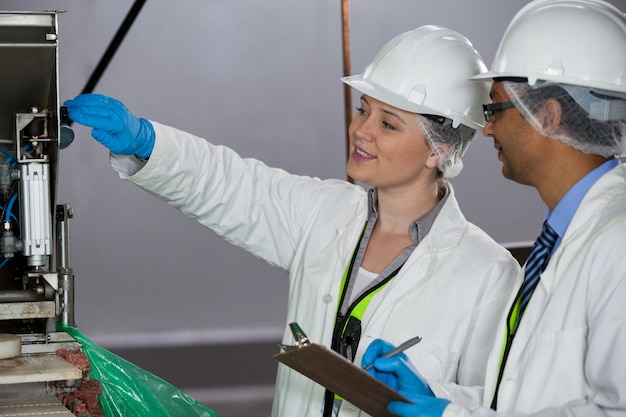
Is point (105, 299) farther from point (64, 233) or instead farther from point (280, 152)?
point (64, 233)

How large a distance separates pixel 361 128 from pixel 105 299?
2878mm

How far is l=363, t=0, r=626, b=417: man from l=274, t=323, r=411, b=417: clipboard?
0.05 meters

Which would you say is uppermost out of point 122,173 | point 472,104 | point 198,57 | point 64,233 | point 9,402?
point 198,57

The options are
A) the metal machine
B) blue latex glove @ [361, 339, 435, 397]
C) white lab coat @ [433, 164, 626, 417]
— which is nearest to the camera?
white lab coat @ [433, 164, 626, 417]

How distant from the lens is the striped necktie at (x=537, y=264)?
5.08 ft

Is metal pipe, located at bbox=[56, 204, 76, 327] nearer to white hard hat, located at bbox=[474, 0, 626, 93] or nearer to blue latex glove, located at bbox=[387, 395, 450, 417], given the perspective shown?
blue latex glove, located at bbox=[387, 395, 450, 417]

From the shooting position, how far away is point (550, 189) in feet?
4.96

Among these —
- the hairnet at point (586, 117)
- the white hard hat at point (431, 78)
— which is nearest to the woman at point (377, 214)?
the white hard hat at point (431, 78)

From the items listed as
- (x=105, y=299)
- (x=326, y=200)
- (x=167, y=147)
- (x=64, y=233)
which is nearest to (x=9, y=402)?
(x=64, y=233)

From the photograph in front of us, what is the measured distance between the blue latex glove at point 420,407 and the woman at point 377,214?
28 centimetres

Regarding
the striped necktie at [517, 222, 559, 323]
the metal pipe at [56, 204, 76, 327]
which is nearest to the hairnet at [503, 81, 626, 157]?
the striped necktie at [517, 222, 559, 323]

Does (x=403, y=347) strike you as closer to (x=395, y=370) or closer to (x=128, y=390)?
(x=395, y=370)

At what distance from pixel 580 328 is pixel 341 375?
0.41m

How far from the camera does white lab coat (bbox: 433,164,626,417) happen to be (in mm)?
1333
